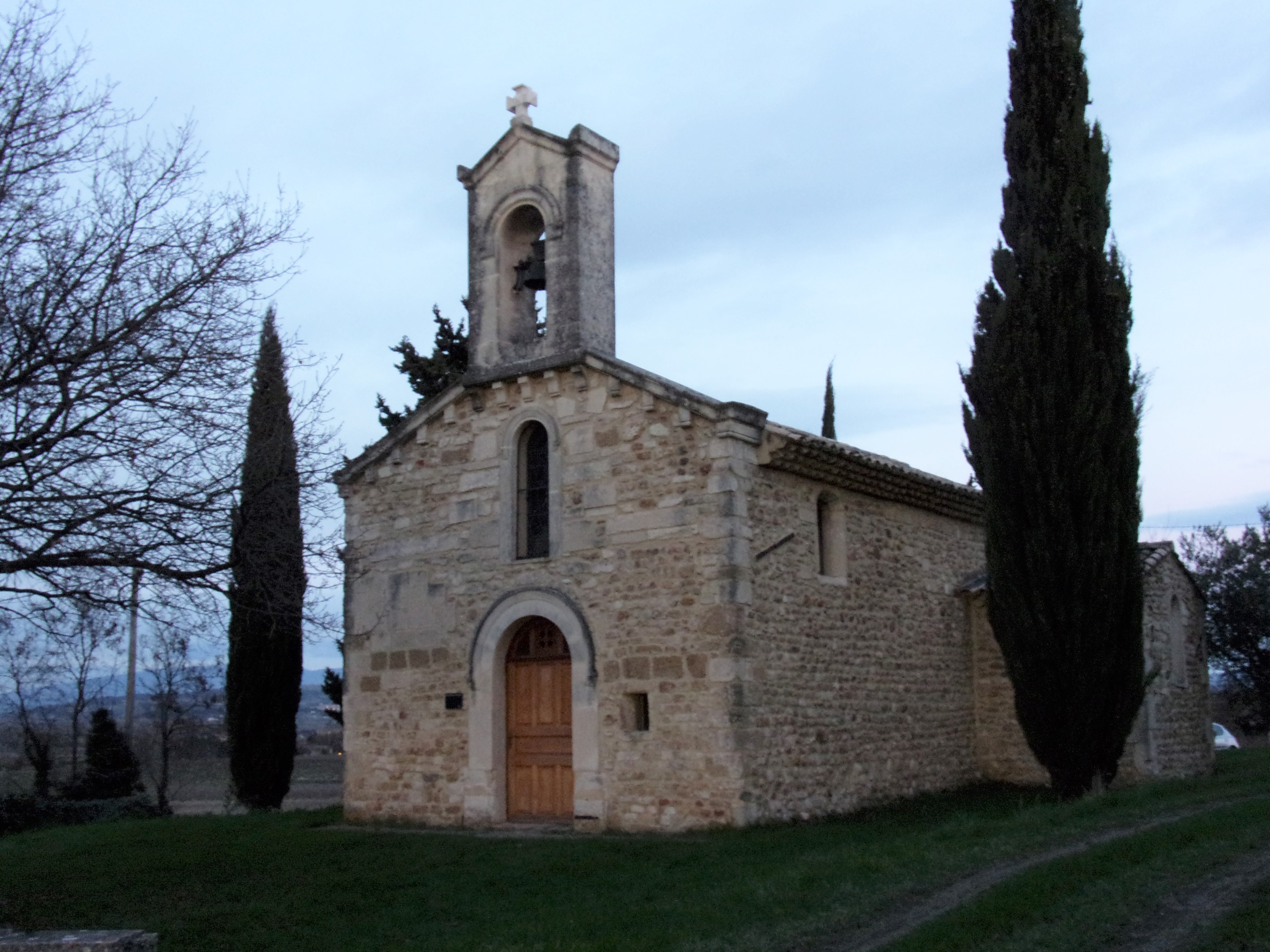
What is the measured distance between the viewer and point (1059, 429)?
1344 centimetres

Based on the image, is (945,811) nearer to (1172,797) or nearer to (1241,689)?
(1172,797)

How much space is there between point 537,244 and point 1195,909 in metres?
10.5

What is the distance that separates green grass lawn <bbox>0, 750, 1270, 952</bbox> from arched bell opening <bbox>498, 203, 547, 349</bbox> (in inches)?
236

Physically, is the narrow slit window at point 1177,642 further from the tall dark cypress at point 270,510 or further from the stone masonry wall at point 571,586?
the tall dark cypress at point 270,510

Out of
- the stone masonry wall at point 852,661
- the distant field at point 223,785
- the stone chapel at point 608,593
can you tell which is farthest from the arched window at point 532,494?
the distant field at point 223,785

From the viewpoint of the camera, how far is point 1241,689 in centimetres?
2791

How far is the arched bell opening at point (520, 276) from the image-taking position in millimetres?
15172

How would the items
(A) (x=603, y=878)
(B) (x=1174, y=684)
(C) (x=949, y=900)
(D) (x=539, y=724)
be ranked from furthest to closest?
(B) (x=1174, y=684) → (D) (x=539, y=724) → (A) (x=603, y=878) → (C) (x=949, y=900)

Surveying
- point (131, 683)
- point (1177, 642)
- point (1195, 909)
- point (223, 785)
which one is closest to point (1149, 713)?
point (1177, 642)

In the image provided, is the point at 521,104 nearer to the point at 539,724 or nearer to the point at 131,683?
the point at 539,724

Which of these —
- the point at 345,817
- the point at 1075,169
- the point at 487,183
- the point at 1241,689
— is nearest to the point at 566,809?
the point at 345,817

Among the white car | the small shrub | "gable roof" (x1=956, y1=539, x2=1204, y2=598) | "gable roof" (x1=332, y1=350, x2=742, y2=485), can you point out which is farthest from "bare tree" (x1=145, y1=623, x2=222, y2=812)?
the white car

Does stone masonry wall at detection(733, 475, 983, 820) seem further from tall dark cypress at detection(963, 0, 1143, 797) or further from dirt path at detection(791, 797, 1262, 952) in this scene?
dirt path at detection(791, 797, 1262, 952)

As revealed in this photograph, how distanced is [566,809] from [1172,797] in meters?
6.35
